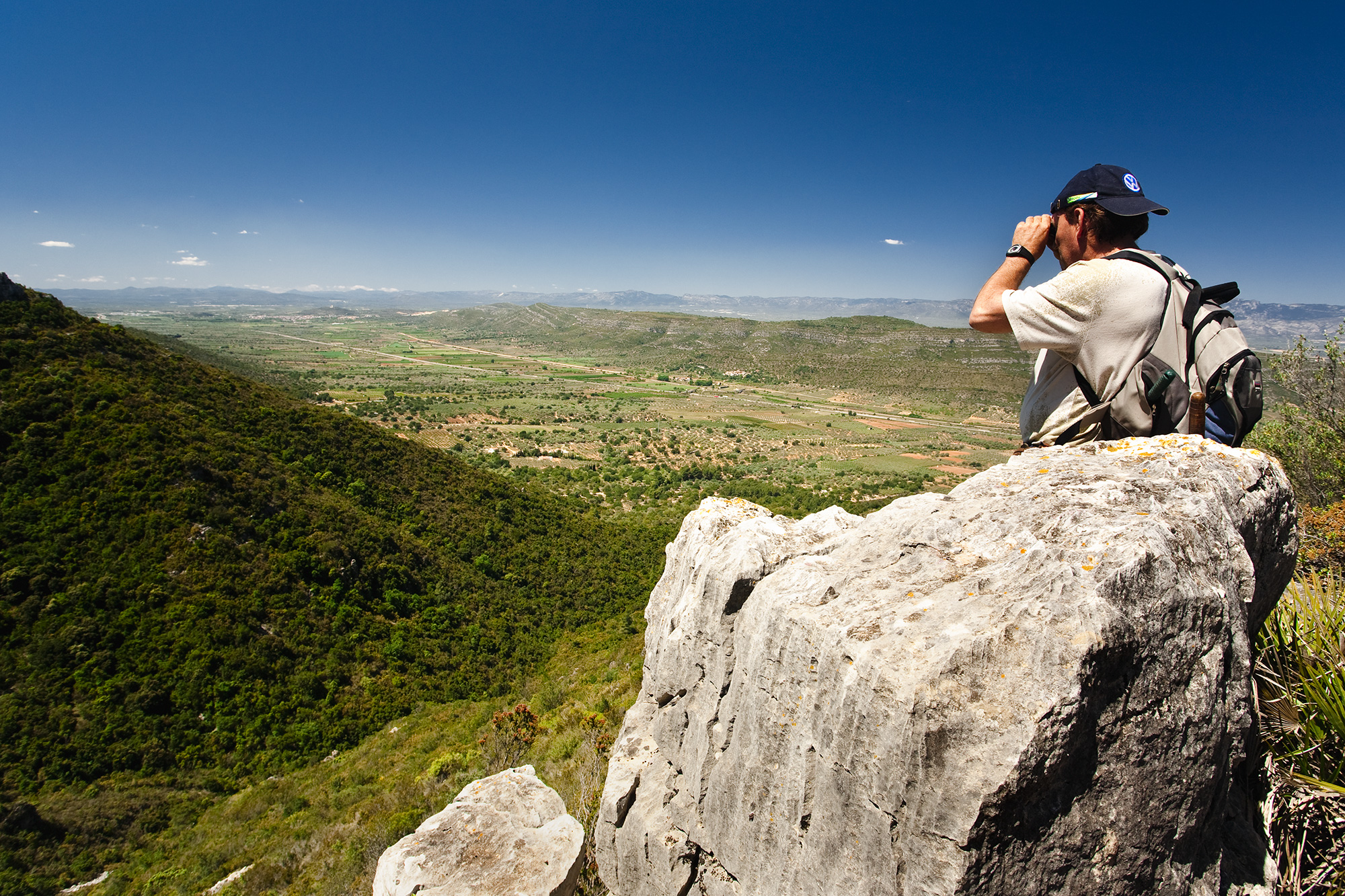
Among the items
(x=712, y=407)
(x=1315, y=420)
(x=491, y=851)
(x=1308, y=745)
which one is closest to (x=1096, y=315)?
(x=1308, y=745)

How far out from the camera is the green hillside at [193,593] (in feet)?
46.0

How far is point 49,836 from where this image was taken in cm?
1170

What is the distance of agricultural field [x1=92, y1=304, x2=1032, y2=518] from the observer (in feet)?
178

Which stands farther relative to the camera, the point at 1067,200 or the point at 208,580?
the point at 208,580

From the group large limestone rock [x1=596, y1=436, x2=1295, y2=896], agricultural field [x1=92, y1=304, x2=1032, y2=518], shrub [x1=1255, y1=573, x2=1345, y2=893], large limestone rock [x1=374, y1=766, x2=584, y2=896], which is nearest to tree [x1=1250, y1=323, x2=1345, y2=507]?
Result: shrub [x1=1255, y1=573, x2=1345, y2=893]

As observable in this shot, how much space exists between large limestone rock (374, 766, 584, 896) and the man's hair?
8.76 meters

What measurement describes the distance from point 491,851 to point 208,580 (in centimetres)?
1622

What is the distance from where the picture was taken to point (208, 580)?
17.9m

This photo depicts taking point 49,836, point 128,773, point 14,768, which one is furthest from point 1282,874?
point 14,768

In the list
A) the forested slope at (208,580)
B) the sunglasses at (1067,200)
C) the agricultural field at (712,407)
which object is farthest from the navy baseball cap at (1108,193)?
the agricultural field at (712,407)

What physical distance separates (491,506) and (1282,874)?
1244 inches

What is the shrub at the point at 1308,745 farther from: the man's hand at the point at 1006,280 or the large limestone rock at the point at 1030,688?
the man's hand at the point at 1006,280

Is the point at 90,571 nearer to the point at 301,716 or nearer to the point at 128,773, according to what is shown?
the point at 128,773

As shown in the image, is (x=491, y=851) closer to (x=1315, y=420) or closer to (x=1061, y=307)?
(x=1061, y=307)
